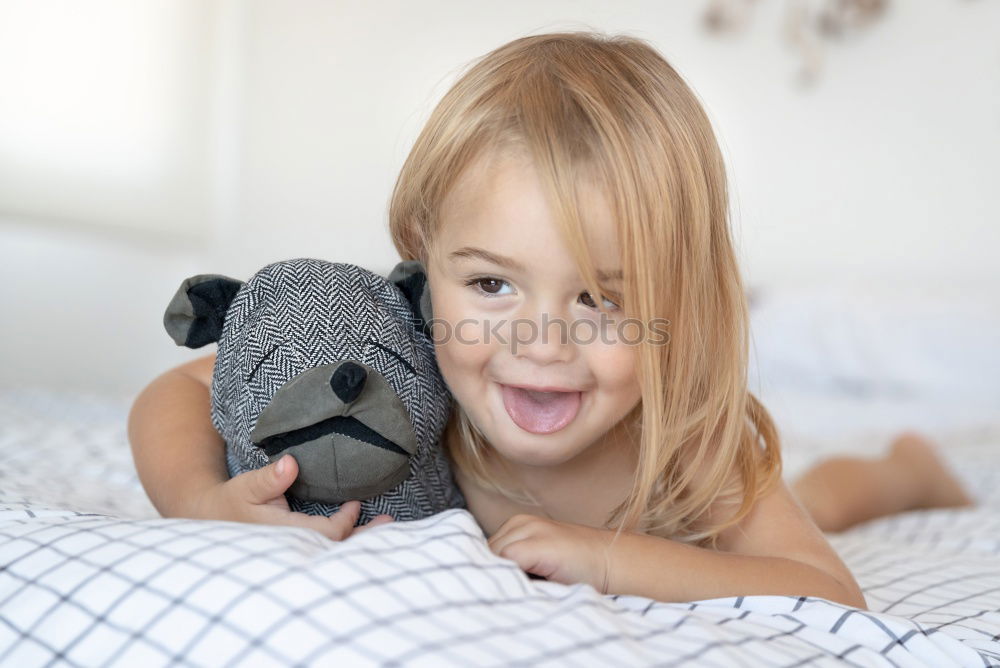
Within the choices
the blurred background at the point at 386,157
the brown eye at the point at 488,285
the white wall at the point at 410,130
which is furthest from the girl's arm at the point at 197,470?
the white wall at the point at 410,130

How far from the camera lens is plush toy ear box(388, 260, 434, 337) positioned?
877 millimetres

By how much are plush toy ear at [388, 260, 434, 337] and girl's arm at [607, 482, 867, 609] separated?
267mm

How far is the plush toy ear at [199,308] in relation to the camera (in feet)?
2.70

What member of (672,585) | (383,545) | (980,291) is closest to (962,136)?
(980,291)

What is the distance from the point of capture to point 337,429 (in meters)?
0.72

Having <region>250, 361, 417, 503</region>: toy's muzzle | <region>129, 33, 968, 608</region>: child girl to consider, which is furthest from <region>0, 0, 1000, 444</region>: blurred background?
<region>250, 361, 417, 503</region>: toy's muzzle

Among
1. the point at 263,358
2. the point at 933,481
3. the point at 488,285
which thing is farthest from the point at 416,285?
the point at 933,481

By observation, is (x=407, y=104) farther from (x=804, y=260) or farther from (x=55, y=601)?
(x=55, y=601)

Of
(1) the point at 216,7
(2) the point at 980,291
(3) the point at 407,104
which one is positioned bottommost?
(2) the point at 980,291

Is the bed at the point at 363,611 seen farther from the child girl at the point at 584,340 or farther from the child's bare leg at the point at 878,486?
the child's bare leg at the point at 878,486

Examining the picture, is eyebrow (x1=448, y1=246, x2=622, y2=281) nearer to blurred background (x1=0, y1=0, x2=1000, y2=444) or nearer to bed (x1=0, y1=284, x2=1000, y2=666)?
bed (x1=0, y1=284, x2=1000, y2=666)

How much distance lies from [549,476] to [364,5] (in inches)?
111

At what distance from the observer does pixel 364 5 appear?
11.4 ft

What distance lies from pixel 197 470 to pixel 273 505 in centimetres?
16
